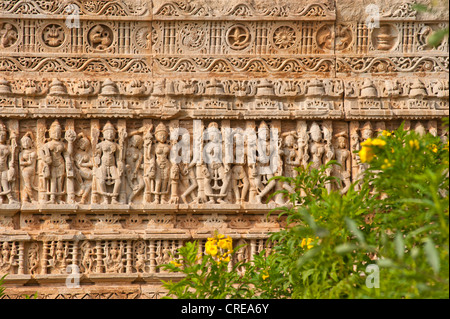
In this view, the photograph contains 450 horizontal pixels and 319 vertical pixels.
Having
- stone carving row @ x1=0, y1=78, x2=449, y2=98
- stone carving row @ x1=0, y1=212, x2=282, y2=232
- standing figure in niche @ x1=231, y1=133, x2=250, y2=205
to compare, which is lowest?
stone carving row @ x1=0, y1=212, x2=282, y2=232

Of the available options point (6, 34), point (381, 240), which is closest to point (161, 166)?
point (6, 34)

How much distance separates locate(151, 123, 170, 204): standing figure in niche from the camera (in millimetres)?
6918

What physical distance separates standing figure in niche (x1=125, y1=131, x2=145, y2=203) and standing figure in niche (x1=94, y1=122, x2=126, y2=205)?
11 cm

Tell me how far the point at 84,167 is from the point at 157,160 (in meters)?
0.85

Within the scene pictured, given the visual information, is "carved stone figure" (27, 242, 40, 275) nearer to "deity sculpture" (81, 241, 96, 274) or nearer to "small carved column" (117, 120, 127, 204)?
"deity sculpture" (81, 241, 96, 274)

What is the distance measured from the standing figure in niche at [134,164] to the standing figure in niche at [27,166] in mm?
1064

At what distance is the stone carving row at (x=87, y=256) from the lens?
673cm

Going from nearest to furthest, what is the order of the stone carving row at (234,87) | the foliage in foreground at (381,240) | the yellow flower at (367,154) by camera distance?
the foliage in foreground at (381,240), the yellow flower at (367,154), the stone carving row at (234,87)

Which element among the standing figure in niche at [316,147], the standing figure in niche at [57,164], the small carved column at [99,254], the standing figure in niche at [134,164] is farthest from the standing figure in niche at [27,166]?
the standing figure in niche at [316,147]

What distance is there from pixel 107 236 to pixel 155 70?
2028 millimetres

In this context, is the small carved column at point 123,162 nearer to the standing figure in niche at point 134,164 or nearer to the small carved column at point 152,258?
the standing figure in niche at point 134,164

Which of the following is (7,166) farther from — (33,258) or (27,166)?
(33,258)

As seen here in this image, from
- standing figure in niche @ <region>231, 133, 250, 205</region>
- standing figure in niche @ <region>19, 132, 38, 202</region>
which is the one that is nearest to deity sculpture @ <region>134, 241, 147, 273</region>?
standing figure in niche @ <region>231, 133, 250, 205</region>

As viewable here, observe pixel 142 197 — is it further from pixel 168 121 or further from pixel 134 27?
pixel 134 27
